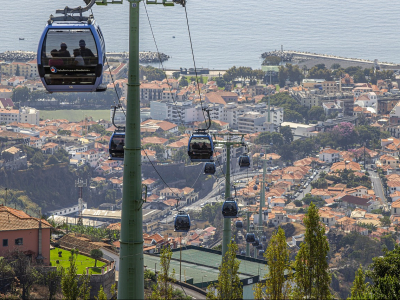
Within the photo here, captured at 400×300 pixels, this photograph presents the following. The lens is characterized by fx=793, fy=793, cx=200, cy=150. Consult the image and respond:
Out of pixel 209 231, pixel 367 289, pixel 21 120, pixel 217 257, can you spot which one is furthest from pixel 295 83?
pixel 367 289

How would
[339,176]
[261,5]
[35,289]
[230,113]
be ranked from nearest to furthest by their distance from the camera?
1. [35,289]
2. [339,176]
3. [230,113]
4. [261,5]

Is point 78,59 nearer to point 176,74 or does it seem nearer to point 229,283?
point 229,283

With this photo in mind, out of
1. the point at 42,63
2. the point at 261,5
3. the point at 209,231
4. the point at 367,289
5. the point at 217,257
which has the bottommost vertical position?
the point at 209,231

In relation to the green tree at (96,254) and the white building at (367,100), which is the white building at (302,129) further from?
the green tree at (96,254)

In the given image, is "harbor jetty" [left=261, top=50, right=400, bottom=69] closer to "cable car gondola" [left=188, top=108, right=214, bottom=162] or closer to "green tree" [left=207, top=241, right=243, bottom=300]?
"cable car gondola" [left=188, top=108, right=214, bottom=162]

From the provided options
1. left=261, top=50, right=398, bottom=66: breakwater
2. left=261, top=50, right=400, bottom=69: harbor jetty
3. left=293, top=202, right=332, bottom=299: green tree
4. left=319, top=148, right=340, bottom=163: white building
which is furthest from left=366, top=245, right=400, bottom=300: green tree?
left=261, top=50, right=398, bottom=66: breakwater

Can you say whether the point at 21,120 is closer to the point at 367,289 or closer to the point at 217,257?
the point at 217,257

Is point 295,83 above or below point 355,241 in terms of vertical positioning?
above
